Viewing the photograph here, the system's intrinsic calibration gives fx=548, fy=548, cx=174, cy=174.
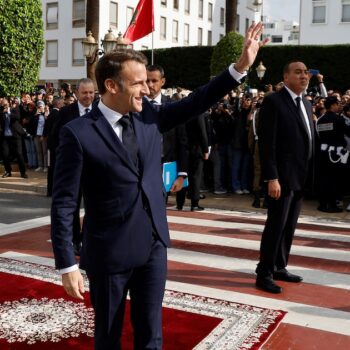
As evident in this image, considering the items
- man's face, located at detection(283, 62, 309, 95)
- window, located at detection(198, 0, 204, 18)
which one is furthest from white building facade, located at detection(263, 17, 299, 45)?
man's face, located at detection(283, 62, 309, 95)

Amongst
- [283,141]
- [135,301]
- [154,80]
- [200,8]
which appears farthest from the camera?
[200,8]

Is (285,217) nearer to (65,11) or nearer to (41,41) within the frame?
(41,41)

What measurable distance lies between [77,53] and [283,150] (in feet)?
133

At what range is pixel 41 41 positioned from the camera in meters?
23.4

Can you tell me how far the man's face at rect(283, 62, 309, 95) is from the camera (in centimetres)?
495

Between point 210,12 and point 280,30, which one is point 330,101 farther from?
point 280,30

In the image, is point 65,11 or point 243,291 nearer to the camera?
point 243,291

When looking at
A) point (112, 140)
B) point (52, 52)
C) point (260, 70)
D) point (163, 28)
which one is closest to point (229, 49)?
point (260, 70)

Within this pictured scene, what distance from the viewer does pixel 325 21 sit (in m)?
42.6

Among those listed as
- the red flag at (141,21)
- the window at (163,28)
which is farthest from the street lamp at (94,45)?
the window at (163,28)

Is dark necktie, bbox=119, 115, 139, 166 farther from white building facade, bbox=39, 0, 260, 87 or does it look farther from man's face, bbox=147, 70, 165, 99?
white building facade, bbox=39, 0, 260, 87

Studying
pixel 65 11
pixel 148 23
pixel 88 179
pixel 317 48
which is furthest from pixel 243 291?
pixel 65 11

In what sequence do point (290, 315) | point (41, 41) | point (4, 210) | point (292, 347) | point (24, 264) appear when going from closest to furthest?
point (292, 347), point (290, 315), point (24, 264), point (4, 210), point (41, 41)

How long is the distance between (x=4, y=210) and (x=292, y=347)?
21.8 feet
